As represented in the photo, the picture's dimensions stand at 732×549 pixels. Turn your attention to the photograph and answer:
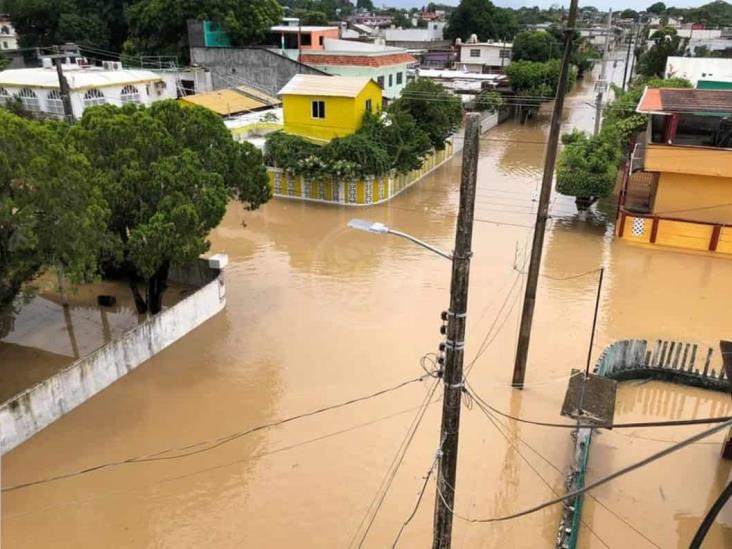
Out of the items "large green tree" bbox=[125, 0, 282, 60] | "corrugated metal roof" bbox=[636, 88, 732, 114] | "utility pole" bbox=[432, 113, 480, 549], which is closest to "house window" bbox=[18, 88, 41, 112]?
"large green tree" bbox=[125, 0, 282, 60]

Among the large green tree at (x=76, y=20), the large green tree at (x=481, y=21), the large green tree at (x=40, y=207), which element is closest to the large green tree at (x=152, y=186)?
the large green tree at (x=40, y=207)

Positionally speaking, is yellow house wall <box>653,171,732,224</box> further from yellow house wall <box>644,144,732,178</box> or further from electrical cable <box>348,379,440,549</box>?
electrical cable <box>348,379,440,549</box>

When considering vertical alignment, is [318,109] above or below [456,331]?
above

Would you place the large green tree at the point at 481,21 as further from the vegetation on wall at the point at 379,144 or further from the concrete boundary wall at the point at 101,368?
the concrete boundary wall at the point at 101,368

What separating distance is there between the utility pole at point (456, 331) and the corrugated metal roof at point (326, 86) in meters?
20.3

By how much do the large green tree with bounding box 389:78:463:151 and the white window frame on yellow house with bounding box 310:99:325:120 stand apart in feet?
10.5

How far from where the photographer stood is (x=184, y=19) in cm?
4247

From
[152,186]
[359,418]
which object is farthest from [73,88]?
[359,418]

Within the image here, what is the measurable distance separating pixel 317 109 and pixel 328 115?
0.61 meters

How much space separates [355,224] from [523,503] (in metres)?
6.59

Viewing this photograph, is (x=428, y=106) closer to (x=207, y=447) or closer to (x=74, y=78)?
(x=207, y=447)

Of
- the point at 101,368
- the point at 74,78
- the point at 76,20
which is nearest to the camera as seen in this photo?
the point at 101,368

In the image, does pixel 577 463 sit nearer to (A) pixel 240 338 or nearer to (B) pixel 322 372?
(B) pixel 322 372

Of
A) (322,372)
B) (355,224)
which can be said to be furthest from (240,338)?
(355,224)
